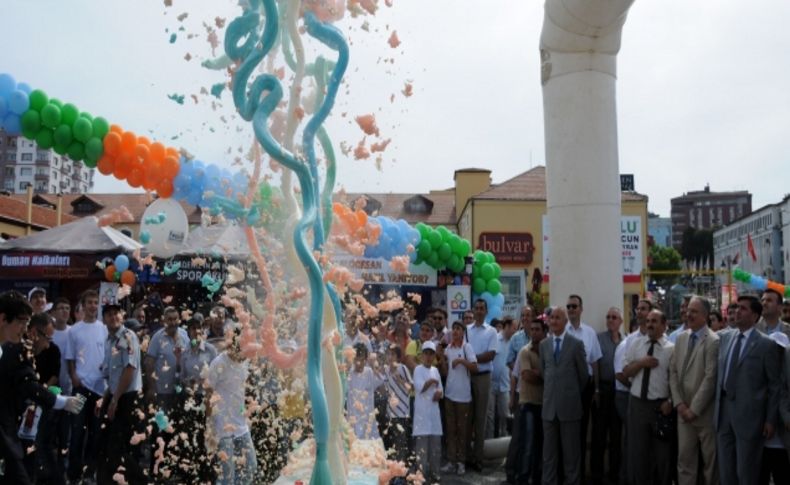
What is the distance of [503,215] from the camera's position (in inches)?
1236

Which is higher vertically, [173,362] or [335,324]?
[335,324]

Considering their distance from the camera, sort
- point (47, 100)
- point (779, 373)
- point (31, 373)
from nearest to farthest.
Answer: point (31, 373) < point (779, 373) < point (47, 100)

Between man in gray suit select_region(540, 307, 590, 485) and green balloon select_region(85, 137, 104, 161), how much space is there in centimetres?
557

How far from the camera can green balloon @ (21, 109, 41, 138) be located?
27.2 feet

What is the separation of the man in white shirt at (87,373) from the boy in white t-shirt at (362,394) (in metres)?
2.96

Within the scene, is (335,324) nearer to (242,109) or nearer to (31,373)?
(242,109)

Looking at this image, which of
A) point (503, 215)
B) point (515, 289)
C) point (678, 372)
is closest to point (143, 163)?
point (678, 372)

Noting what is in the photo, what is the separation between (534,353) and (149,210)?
483 centimetres

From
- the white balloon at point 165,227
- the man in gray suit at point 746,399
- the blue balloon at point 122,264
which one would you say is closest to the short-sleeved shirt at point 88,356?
the white balloon at point 165,227

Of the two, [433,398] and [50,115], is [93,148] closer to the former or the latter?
[50,115]

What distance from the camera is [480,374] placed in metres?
9.02

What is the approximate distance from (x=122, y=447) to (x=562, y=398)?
4.35 meters

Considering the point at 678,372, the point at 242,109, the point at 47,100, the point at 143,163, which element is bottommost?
the point at 678,372

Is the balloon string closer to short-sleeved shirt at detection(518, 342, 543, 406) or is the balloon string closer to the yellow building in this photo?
short-sleeved shirt at detection(518, 342, 543, 406)
